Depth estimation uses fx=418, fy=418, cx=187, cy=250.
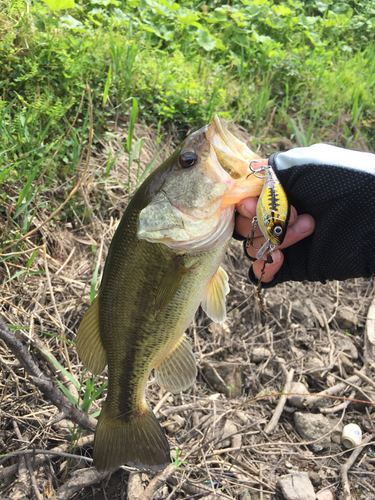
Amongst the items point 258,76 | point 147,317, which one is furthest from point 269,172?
point 258,76

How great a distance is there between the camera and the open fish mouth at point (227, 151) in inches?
70.3

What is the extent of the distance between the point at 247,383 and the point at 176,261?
1.57 metres

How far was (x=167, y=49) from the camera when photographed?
4.76 m

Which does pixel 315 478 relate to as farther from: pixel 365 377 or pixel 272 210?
pixel 272 210

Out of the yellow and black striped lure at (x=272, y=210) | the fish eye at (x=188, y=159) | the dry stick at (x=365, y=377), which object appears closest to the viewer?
the yellow and black striped lure at (x=272, y=210)

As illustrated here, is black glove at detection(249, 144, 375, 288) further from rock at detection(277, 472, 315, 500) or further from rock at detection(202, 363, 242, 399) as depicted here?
rock at detection(277, 472, 315, 500)

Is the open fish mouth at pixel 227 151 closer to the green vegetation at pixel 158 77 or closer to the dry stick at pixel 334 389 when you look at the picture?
the green vegetation at pixel 158 77

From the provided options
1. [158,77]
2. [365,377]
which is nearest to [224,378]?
[365,377]

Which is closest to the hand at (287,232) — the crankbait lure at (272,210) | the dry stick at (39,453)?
the crankbait lure at (272,210)

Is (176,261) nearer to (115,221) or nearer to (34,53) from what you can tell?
(115,221)

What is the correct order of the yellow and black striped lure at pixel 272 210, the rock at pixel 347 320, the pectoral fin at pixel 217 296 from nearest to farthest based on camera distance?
1. the yellow and black striped lure at pixel 272 210
2. the pectoral fin at pixel 217 296
3. the rock at pixel 347 320

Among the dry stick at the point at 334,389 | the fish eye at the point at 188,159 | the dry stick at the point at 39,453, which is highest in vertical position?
the fish eye at the point at 188,159

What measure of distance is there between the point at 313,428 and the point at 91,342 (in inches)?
66.4

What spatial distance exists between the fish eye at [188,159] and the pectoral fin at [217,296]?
0.55 metres
